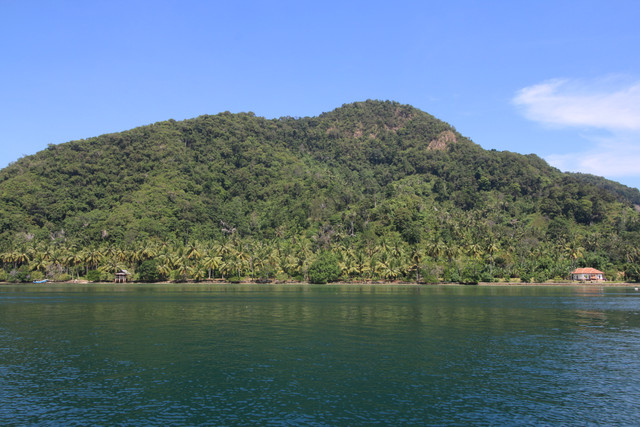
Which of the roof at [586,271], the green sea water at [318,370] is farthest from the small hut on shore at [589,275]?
the green sea water at [318,370]

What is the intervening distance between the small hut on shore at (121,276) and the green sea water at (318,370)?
325 feet

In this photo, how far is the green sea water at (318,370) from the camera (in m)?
25.1

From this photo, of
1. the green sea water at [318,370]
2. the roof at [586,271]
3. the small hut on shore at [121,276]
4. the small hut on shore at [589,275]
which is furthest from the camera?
the small hut on shore at [121,276]

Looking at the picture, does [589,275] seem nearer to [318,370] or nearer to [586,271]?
[586,271]

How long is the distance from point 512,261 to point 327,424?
5781 inches

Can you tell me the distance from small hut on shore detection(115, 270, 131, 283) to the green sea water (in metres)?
99.0

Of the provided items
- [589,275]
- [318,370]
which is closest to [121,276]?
[318,370]

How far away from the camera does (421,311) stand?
69.9 m

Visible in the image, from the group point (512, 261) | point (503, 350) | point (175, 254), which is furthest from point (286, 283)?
point (503, 350)

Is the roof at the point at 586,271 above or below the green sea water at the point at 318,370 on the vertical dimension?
above

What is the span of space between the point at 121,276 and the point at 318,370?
14230cm

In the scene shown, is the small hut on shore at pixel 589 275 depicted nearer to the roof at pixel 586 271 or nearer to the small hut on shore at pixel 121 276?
the roof at pixel 586 271

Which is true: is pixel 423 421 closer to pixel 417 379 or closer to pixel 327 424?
pixel 327 424

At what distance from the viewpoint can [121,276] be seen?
525 feet
